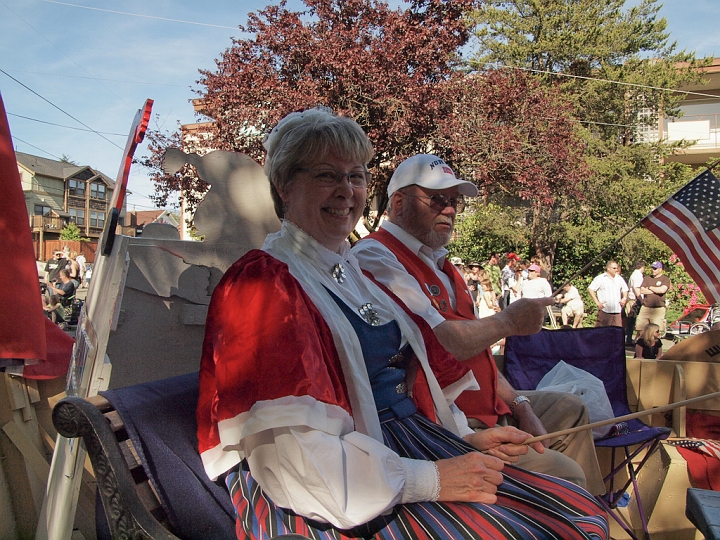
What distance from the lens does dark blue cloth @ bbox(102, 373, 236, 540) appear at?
1.53m

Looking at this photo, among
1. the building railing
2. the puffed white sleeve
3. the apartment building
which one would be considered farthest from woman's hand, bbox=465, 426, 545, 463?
the apartment building

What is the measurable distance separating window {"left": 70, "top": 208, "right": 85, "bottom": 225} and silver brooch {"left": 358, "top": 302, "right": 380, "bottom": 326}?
216ft

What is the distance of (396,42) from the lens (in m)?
9.99

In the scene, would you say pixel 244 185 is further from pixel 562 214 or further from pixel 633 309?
pixel 562 214

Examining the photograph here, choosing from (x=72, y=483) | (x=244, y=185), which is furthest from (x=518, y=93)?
(x=72, y=483)

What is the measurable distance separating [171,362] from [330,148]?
1.57 meters

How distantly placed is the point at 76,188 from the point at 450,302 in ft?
220

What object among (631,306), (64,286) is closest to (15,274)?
(631,306)

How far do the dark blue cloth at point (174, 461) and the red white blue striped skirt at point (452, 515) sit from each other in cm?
10

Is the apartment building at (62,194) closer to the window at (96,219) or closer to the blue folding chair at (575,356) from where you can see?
the window at (96,219)

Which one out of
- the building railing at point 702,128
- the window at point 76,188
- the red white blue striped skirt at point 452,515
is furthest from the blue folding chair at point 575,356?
the window at point 76,188

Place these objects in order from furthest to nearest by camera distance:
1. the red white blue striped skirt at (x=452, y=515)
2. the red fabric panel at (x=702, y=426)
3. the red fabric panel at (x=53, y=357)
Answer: the red fabric panel at (x=702, y=426)
the red fabric panel at (x=53, y=357)
the red white blue striped skirt at (x=452, y=515)

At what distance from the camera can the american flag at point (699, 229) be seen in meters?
3.24

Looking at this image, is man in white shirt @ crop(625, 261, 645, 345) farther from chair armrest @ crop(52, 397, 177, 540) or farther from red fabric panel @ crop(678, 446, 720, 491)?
chair armrest @ crop(52, 397, 177, 540)
